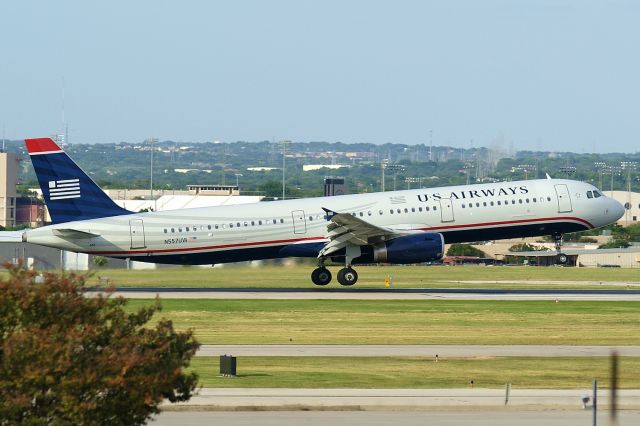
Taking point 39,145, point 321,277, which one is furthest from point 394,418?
point 39,145

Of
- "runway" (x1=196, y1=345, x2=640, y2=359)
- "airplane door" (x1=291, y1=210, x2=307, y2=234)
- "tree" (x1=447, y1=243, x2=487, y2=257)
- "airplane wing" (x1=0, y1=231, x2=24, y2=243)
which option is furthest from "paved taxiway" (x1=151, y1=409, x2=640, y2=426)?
"tree" (x1=447, y1=243, x2=487, y2=257)

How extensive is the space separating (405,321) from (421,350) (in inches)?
351

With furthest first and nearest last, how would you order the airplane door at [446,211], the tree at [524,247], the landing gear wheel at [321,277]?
1. the tree at [524,247]
2. the landing gear wheel at [321,277]
3. the airplane door at [446,211]

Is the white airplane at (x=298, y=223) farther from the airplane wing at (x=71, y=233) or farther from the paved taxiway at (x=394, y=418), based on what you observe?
the paved taxiway at (x=394, y=418)

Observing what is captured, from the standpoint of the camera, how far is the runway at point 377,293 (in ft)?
194

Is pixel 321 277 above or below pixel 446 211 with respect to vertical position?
below

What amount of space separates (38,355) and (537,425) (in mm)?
11763

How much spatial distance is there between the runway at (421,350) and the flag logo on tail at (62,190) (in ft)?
78.1

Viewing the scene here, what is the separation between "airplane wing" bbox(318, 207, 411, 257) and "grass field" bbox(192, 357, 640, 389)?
23432 mm

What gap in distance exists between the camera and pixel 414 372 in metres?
34.9

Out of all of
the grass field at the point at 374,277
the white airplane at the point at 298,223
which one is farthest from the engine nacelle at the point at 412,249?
the grass field at the point at 374,277

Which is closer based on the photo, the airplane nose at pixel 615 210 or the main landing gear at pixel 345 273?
the main landing gear at pixel 345 273

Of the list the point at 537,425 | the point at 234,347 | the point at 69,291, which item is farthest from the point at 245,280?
the point at 69,291

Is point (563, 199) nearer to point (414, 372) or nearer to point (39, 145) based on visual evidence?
point (39, 145)
